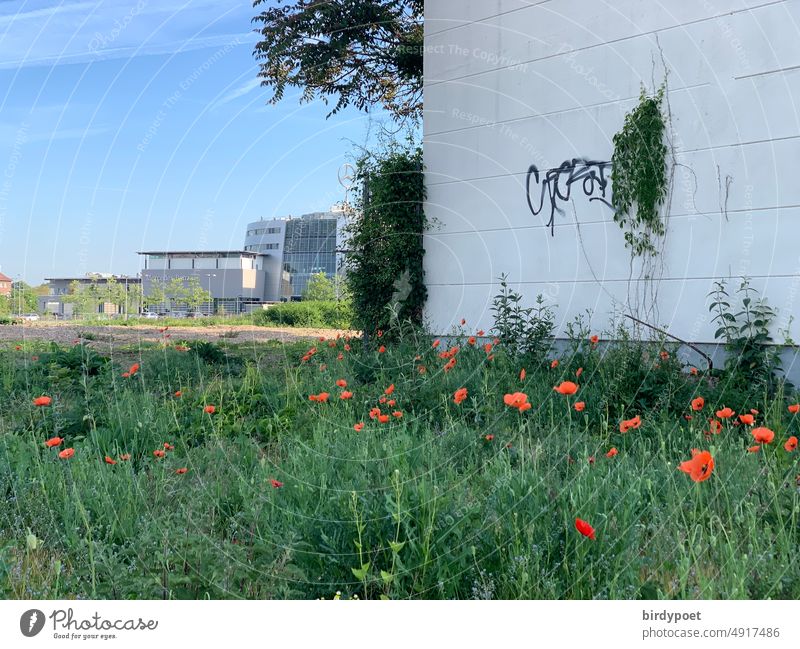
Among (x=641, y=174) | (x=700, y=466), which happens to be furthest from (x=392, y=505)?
(x=641, y=174)

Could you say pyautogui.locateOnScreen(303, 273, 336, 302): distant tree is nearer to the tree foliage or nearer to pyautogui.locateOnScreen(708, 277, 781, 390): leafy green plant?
the tree foliage

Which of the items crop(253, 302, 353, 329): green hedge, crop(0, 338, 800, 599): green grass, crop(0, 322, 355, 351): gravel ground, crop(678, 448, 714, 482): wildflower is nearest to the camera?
crop(678, 448, 714, 482): wildflower

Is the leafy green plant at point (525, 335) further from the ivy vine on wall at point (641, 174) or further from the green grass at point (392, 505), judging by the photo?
the green grass at point (392, 505)

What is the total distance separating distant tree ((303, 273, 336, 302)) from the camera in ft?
46.5

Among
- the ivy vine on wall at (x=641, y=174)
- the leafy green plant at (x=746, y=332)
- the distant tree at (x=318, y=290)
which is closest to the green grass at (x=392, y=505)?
the leafy green plant at (x=746, y=332)

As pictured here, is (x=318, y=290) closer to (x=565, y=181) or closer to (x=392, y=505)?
(x=565, y=181)

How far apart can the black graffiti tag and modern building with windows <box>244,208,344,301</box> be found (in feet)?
8.81

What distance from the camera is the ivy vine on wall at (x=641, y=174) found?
6863 millimetres

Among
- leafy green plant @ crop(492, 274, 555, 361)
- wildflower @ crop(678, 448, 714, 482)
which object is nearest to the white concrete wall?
leafy green plant @ crop(492, 274, 555, 361)

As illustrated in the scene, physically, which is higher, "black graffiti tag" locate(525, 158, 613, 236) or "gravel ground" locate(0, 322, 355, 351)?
"black graffiti tag" locate(525, 158, 613, 236)

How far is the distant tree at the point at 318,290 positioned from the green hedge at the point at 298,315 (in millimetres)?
166
